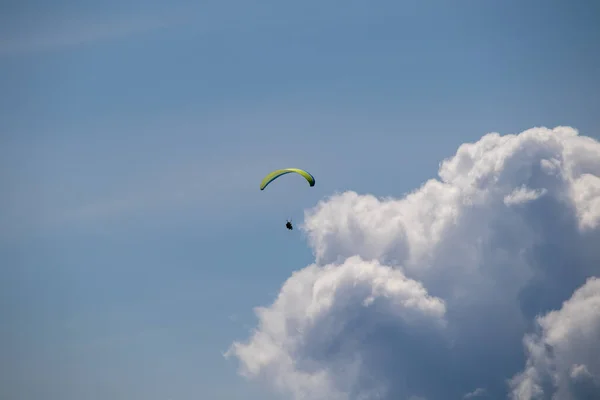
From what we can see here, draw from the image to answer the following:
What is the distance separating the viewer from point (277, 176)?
112m

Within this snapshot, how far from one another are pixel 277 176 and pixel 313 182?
29.8ft

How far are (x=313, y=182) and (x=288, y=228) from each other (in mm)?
9523

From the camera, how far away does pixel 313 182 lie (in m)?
106

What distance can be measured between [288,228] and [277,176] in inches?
446

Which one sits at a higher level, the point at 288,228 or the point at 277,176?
the point at 277,176

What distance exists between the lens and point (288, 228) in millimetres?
106125
